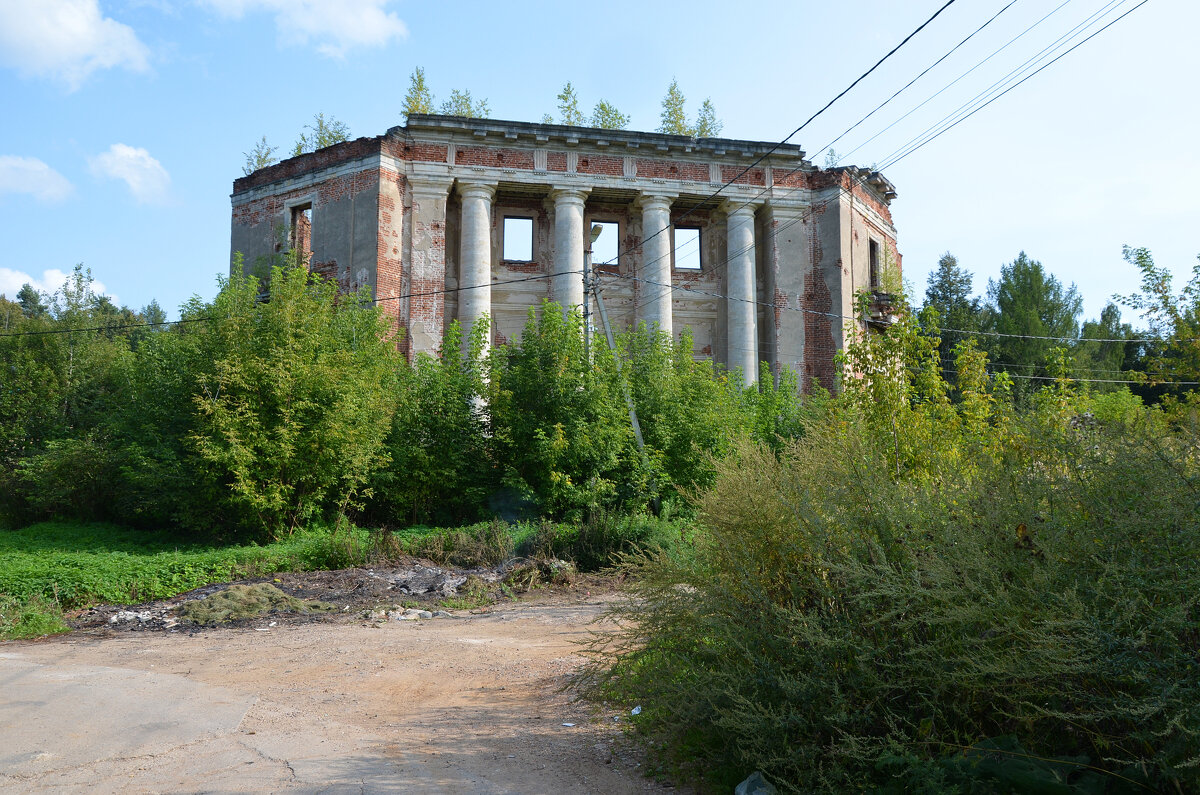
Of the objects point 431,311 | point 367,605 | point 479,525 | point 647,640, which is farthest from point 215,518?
point 647,640

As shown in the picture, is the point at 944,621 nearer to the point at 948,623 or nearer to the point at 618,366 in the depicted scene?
the point at 948,623

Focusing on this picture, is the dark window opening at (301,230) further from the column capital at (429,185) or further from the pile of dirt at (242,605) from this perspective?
the pile of dirt at (242,605)

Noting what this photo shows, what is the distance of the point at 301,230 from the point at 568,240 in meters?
9.47

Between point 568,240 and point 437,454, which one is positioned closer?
point 437,454

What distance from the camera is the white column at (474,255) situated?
28406 millimetres

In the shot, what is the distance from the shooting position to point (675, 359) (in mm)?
23125

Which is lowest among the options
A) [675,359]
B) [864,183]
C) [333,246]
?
[675,359]

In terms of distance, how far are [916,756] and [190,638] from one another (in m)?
10.3

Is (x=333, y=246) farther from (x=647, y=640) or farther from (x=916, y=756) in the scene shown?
(x=916, y=756)

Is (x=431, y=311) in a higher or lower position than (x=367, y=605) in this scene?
higher

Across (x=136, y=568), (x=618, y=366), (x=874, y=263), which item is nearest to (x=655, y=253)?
(x=874, y=263)

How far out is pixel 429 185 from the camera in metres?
28.7

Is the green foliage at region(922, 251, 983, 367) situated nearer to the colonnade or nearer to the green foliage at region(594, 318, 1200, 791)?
the colonnade

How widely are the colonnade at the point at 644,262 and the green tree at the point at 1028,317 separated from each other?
1785 centimetres
